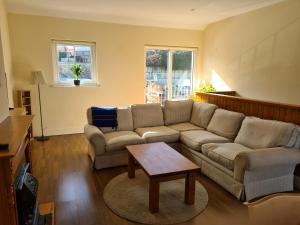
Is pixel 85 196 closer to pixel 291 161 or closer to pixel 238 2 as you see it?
pixel 291 161

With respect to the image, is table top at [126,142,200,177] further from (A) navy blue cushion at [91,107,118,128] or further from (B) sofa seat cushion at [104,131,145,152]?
(A) navy blue cushion at [91,107,118,128]

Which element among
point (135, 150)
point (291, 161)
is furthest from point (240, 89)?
point (135, 150)

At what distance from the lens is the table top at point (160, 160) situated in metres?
2.33

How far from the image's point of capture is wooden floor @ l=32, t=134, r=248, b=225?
219 centimetres

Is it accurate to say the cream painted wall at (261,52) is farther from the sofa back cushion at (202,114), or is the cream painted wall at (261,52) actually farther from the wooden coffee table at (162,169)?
the wooden coffee table at (162,169)

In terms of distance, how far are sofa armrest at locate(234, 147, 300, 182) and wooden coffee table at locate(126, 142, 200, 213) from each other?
0.48 meters

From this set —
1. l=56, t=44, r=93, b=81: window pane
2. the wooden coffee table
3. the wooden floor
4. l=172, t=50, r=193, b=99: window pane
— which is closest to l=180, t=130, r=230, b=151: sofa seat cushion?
the wooden floor

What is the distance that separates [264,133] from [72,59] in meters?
4.09

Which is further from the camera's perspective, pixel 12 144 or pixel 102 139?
pixel 102 139

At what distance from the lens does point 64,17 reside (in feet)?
15.3

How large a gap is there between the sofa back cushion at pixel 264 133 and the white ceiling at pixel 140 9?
229 cm

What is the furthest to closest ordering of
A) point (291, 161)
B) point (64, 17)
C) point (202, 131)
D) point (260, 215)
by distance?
point (64, 17) < point (202, 131) < point (291, 161) < point (260, 215)

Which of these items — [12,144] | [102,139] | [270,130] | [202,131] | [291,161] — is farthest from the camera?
[202,131]

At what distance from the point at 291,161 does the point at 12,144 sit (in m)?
2.73
